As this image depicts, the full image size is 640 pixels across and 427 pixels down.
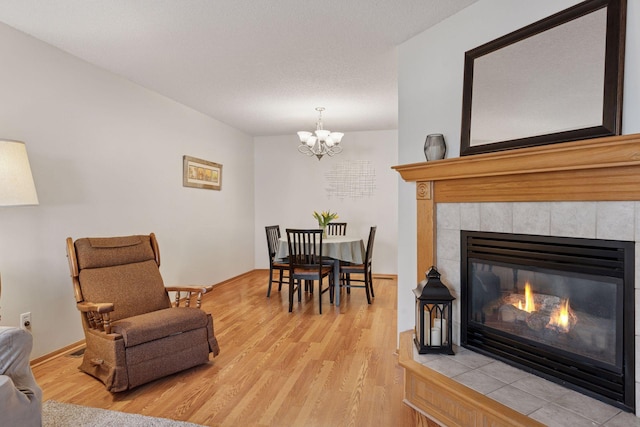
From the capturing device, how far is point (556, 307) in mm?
1990

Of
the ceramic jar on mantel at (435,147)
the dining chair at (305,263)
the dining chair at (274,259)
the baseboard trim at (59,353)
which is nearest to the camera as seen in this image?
the ceramic jar on mantel at (435,147)

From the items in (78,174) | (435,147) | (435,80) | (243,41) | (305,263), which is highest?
(243,41)

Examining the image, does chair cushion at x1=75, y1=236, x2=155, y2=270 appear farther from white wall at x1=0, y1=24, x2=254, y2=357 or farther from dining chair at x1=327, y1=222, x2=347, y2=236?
dining chair at x1=327, y1=222, x2=347, y2=236

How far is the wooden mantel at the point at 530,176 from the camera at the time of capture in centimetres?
163

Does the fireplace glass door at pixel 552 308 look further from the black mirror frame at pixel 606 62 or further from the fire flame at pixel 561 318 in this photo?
the black mirror frame at pixel 606 62

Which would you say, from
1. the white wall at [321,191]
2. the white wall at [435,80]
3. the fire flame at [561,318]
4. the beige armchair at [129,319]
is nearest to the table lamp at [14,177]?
the beige armchair at [129,319]

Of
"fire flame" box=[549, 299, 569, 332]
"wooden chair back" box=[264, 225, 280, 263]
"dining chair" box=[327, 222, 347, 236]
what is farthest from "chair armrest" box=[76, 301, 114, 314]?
"dining chair" box=[327, 222, 347, 236]

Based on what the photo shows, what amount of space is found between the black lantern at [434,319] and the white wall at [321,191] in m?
3.91

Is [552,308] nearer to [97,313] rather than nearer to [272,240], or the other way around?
[97,313]

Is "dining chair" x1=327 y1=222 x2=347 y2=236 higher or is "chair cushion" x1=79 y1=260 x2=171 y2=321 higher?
"dining chair" x1=327 y1=222 x2=347 y2=236

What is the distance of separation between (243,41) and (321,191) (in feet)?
12.5

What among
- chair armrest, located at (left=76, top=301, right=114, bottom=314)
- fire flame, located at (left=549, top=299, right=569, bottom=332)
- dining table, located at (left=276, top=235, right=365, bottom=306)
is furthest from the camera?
dining table, located at (left=276, top=235, right=365, bottom=306)

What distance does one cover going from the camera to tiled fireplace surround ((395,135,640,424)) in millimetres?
1643

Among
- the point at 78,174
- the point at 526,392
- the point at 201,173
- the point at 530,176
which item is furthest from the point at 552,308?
the point at 201,173
